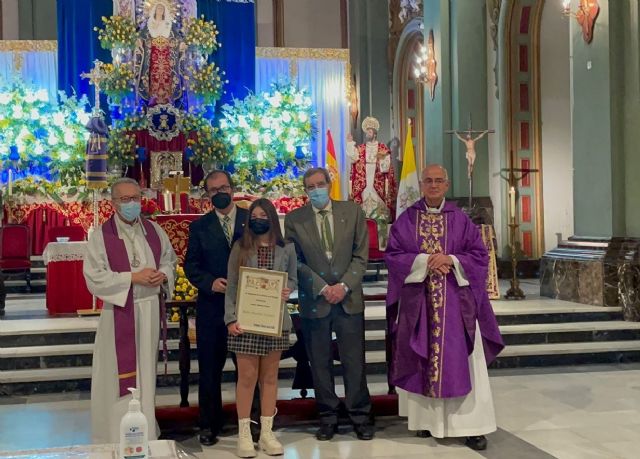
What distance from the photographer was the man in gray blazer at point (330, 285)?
5.33 metres

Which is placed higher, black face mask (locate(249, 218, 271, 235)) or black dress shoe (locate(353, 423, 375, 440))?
black face mask (locate(249, 218, 271, 235))

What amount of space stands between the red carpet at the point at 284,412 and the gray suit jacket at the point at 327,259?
0.79 meters

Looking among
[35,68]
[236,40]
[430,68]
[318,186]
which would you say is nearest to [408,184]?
[430,68]

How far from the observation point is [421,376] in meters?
5.30

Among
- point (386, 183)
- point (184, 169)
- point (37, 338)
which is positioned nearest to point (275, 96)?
point (184, 169)

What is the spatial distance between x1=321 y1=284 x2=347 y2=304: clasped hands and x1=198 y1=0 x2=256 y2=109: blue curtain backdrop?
12616 mm

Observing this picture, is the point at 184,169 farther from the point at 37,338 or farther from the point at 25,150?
the point at 37,338

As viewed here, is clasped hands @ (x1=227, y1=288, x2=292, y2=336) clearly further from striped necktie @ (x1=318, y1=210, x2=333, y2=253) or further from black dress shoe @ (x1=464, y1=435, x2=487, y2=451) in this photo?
black dress shoe @ (x1=464, y1=435, x2=487, y2=451)

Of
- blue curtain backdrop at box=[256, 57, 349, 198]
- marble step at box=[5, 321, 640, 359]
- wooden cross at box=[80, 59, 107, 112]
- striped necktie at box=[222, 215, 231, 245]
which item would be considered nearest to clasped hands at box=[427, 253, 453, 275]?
striped necktie at box=[222, 215, 231, 245]

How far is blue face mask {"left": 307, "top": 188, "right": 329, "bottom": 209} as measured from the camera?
5.34 m

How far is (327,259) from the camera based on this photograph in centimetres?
536

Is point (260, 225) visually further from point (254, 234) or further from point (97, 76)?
point (97, 76)

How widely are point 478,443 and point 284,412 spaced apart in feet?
4.44

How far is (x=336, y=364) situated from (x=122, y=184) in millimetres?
3307
